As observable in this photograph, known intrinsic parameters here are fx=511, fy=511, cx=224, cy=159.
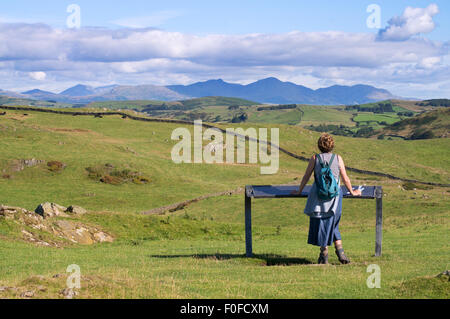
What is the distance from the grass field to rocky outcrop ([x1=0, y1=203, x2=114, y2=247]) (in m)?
0.72

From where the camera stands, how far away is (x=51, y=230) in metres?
26.8

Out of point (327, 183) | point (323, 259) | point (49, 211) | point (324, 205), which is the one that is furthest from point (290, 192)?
point (49, 211)

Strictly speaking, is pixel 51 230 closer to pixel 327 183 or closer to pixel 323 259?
pixel 323 259

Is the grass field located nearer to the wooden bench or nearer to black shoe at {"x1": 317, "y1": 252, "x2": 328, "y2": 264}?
black shoe at {"x1": 317, "y1": 252, "x2": 328, "y2": 264}

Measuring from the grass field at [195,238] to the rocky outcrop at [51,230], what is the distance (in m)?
0.72

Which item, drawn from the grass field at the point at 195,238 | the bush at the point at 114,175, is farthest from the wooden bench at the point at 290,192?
the bush at the point at 114,175

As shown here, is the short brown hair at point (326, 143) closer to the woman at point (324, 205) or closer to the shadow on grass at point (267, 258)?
the woman at point (324, 205)

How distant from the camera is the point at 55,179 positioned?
68.6 meters

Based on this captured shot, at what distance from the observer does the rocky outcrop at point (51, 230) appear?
2545 centimetres
